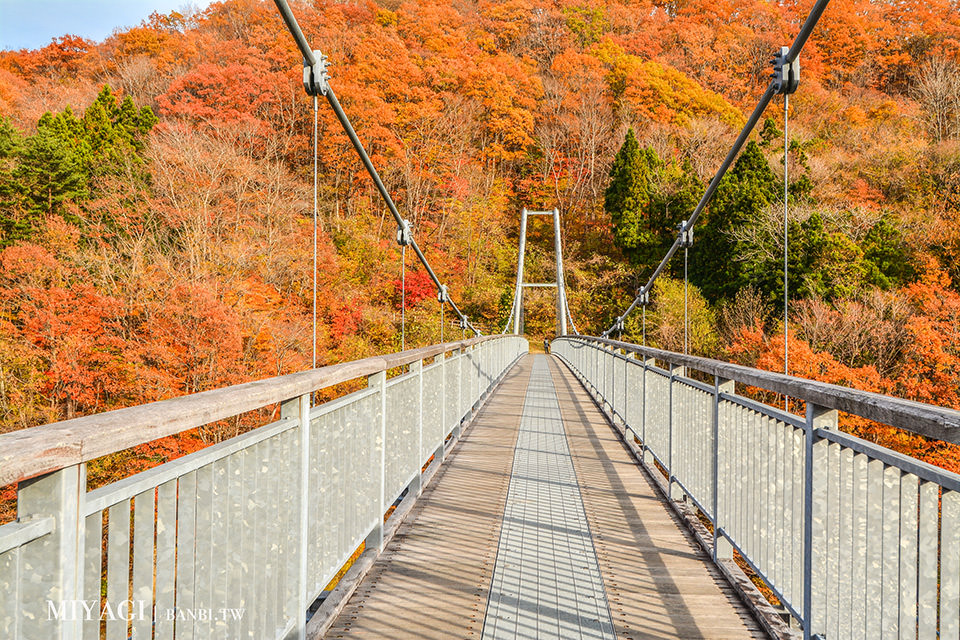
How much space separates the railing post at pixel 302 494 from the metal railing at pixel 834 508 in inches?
54.1

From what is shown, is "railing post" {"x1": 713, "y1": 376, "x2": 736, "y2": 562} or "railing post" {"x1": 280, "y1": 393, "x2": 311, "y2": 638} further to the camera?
"railing post" {"x1": 713, "y1": 376, "x2": 736, "y2": 562}

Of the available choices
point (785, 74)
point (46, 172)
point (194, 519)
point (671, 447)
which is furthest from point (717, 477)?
point (46, 172)

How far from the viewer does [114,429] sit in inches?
35.2

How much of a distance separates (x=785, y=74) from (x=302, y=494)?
15.5 ft

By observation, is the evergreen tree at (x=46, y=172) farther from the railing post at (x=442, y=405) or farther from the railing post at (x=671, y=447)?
the railing post at (x=671, y=447)

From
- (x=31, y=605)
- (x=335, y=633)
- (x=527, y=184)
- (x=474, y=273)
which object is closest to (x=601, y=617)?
(x=335, y=633)

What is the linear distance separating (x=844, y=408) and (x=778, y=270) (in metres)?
21.7

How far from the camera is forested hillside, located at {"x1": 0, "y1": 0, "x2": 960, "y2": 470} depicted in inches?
522

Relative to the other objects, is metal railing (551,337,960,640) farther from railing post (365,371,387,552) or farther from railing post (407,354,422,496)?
railing post (407,354,422,496)

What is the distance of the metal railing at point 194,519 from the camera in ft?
2.64

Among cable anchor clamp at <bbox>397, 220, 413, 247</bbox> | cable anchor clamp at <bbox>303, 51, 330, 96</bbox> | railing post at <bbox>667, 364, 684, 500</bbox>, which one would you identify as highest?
cable anchor clamp at <bbox>303, 51, 330, 96</bbox>

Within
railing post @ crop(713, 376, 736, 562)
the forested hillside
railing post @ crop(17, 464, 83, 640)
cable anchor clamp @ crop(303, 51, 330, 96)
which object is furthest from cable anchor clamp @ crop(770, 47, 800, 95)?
the forested hillside

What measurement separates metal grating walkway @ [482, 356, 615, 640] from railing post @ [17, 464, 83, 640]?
1.47m

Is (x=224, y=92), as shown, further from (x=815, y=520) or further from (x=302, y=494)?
(x=815, y=520)
